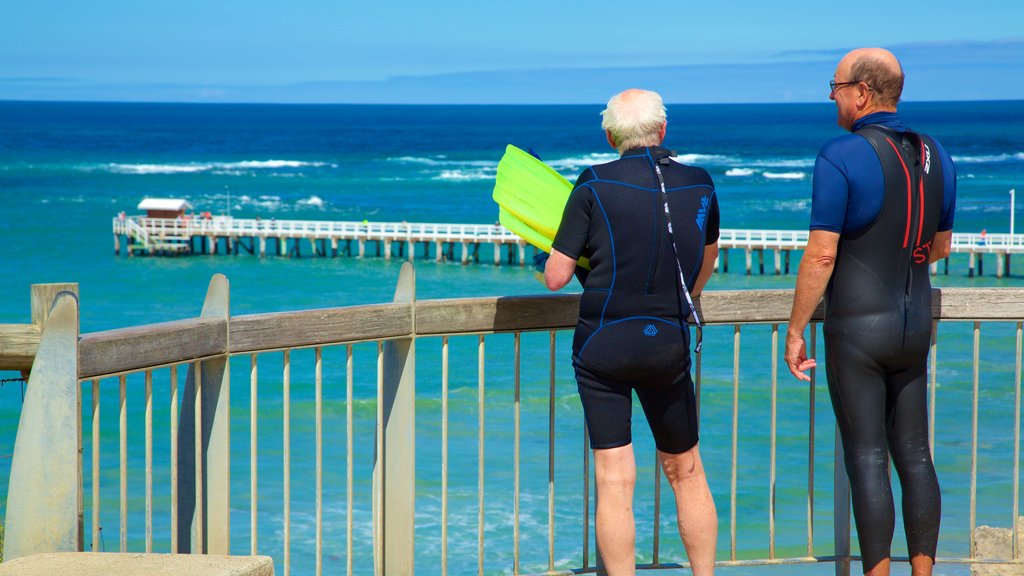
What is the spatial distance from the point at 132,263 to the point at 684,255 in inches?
1768

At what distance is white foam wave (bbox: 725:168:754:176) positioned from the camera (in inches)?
3174

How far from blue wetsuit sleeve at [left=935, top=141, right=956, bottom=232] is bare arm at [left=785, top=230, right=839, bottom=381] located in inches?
14.0

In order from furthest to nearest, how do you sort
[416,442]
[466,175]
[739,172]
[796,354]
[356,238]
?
[466,175] < [739,172] < [356,238] < [416,442] < [796,354]


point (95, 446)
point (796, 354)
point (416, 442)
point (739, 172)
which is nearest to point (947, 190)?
point (796, 354)

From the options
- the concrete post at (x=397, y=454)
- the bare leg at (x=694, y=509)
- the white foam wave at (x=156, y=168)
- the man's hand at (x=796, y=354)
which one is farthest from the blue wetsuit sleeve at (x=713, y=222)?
the white foam wave at (x=156, y=168)

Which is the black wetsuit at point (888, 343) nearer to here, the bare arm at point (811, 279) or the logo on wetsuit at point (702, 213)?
the bare arm at point (811, 279)

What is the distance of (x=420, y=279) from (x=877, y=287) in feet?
128

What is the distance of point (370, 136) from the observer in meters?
134

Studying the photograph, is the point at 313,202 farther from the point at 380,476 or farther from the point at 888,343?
the point at 888,343

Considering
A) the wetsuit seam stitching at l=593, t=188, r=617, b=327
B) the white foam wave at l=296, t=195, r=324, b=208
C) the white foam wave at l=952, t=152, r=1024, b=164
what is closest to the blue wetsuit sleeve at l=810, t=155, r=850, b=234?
the wetsuit seam stitching at l=593, t=188, r=617, b=327

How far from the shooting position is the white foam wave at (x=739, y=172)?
80625mm

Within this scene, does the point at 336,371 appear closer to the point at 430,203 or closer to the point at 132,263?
the point at 132,263

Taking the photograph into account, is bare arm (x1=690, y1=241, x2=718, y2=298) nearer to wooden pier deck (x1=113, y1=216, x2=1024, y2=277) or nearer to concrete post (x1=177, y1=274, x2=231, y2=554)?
concrete post (x1=177, y1=274, x2=231, y2=554)

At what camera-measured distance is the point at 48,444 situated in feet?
8.79
